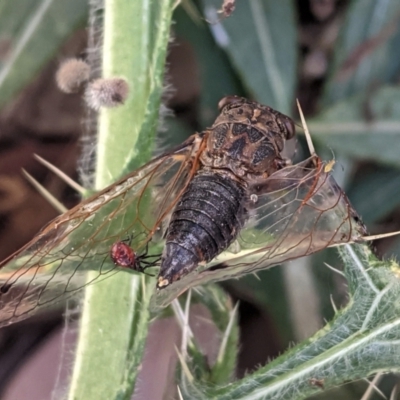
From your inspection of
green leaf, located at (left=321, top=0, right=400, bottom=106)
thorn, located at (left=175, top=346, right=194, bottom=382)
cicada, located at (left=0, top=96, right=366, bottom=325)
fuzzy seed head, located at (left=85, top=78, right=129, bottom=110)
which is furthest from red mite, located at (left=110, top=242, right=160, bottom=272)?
green leaf, located at (left=321, top=0, right=400, bottom=106)

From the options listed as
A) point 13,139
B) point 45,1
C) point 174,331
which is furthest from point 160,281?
point 13,139

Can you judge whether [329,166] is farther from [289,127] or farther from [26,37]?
[26,37]

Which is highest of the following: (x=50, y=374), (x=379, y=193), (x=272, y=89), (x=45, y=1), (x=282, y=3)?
(x=45, y=1)

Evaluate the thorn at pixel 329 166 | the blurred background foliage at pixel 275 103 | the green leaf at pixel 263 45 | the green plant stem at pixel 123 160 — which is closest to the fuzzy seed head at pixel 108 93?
the green plant stem at pixel 123 160

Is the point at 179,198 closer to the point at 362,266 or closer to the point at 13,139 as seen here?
the point at 362,266

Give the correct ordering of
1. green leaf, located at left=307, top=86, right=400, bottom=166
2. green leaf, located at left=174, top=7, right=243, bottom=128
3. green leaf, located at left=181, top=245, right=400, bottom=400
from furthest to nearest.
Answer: green leaf, located at left=174, top=7, right=243, bottom=128 → green leaf, located at left=307, top=86, right=400, bottom=166 → green leaf, located at left=181, top=245, right=400, bottom=400

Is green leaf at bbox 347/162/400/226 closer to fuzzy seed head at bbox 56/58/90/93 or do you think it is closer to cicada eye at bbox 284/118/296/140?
cicada eye at bbox 284/118/296/140

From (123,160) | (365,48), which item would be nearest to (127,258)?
(123,160)
